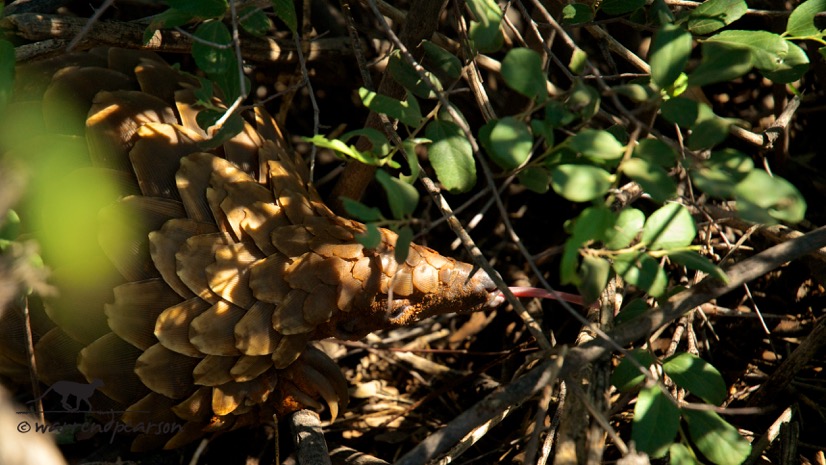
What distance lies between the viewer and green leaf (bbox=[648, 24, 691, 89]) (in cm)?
110

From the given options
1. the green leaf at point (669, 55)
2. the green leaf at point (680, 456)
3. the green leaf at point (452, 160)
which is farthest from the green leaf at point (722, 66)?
the green leaf at point (680, 456)

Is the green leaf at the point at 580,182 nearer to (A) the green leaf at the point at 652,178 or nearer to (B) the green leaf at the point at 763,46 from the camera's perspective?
(A) the green leaf at the point at 652,178

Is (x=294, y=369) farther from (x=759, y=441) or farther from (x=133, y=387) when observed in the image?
(x=759, y=441)

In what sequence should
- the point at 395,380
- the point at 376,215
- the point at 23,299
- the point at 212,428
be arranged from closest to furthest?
1. the point at 376,215
2. the point at 23,299
3. the point at 212,428
4. the point at 395,380

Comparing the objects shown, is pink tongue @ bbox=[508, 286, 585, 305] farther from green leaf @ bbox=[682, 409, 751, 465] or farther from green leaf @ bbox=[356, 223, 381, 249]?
green leaf @ bbox=[356, 223, 381, 249]

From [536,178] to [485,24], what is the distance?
290mm

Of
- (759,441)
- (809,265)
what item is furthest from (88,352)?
(809,265)

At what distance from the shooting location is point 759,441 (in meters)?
1.60

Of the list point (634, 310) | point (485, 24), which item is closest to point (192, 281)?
point (485, 24)

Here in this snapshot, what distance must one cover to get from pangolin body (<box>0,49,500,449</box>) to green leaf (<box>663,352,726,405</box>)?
17.4 inches

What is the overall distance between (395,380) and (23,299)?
109cm

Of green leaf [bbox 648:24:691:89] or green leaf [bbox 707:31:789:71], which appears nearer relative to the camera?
green leaf [bbox 648:24:691:89]

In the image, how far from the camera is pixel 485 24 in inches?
45.0

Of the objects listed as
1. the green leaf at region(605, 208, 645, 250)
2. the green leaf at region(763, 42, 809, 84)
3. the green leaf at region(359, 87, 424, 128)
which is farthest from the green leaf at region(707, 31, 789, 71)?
the green leaf at region(359, 87, 424, 128)
